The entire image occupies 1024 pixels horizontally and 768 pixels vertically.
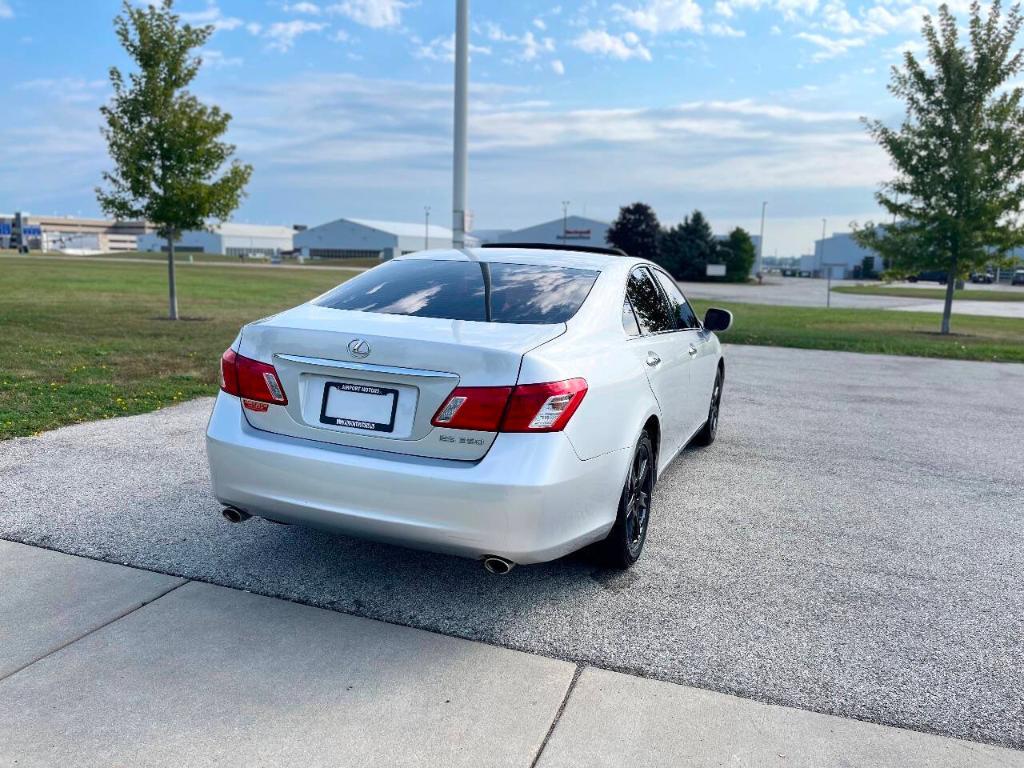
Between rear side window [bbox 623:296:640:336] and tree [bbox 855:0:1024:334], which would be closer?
rear side window [bbox 623:296:640:336]

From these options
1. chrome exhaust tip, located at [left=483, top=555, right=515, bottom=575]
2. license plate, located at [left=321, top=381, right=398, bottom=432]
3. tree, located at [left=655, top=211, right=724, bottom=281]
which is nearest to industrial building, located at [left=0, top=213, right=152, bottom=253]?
tree, located at [left=655, top=211, right=724, bottom=281]

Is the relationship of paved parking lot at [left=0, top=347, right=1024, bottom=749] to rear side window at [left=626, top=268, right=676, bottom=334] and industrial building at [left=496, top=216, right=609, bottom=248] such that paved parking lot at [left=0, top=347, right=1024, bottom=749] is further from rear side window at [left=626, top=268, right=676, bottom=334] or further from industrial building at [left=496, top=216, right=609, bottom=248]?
industrial building at [left=496, top=216, right=609, bottom=248]

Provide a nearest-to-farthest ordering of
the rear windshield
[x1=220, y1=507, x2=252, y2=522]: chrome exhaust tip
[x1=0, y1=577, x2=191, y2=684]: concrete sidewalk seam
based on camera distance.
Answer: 1. [x1=0, y1=577, x2=191, y2=684]: concrete sidewalk seam
2. [x1=220, y1=507, x2=252, y2=522]: chrome exhaust tip
3. the rear windshield

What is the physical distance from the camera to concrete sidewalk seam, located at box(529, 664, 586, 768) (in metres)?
2.67

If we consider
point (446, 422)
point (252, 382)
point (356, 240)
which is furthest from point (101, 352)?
point (356, 240)

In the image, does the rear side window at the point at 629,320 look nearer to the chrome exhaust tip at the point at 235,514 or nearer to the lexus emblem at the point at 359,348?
the lexus emblem at the point at 359,348

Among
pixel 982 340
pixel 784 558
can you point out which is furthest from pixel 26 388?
pixel 982 340

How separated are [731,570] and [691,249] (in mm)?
66880

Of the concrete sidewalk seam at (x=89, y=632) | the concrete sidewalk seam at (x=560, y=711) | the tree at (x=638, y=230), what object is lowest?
the concrete sidewalk seam at (x=560, y=711)

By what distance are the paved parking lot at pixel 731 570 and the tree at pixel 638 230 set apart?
209 ft

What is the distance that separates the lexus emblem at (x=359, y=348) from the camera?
3.40 m

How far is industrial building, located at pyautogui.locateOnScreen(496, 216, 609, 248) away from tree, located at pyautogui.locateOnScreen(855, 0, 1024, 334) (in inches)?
3217

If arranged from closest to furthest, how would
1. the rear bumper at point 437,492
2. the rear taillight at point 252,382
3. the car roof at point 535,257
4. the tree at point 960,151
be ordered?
1. the rear bumper at point 437,492
2. the rear taillight at point 252,382
3. the car roof at point 535,257
4. the tree at point 960,151

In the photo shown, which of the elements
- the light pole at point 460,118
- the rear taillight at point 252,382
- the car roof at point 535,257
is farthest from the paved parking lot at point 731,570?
the light pole at point 460,118
